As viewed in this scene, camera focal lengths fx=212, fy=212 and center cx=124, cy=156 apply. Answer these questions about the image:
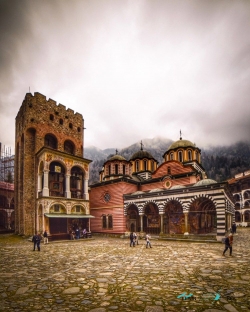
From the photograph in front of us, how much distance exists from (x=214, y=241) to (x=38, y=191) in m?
20.2

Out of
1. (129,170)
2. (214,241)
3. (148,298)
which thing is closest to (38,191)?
(129,170)

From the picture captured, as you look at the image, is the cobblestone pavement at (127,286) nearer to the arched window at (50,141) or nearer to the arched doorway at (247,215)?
the arched window at (50,141)

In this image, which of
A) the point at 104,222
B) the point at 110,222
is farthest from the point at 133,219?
the point at 104,222

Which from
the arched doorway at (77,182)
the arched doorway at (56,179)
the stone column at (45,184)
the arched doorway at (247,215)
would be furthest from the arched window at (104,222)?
the arched doorway at (247,215)

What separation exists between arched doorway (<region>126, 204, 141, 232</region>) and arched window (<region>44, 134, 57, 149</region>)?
45.7 feet

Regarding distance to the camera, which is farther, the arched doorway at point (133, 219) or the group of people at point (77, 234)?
the arched doorway at point (133, 219)

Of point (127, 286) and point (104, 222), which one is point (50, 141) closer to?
point (104, 222)

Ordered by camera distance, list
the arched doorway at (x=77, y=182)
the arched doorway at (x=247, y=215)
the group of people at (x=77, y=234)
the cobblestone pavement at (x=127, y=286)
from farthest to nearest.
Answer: the arched doorway at (x=247, y=215)
the arched doorway at (x=77, y=182)
the group of people at (x=77, y=234)
the cobblestone pavement at (x=127, y=286)

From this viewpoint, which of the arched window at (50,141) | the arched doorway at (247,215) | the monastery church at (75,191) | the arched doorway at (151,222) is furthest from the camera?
the arched doorway at (247,215)

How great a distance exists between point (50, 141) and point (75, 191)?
7.95 metres

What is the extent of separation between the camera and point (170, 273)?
9.09 meters

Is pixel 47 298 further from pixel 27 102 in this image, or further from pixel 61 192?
pixel 27 102

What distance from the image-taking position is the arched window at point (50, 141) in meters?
29.7

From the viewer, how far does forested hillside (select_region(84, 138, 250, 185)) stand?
103625mm
